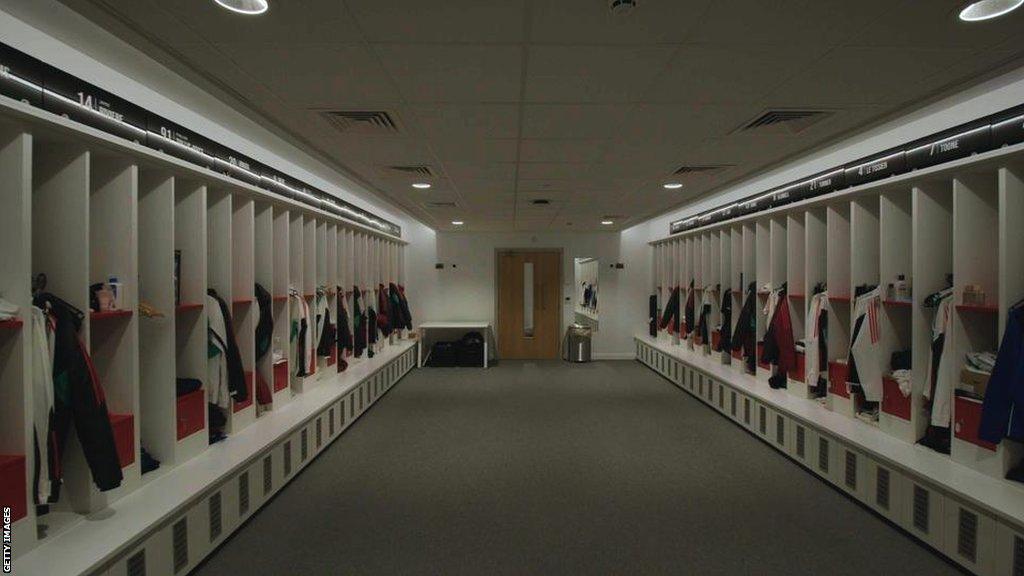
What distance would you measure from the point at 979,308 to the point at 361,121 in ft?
11.9

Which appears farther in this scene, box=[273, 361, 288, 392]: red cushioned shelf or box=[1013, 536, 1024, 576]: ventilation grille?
box=[273, 361, 288, 392]: red cushioned shelf

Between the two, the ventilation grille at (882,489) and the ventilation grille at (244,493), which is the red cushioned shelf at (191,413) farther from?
the ventilation grille at (882,489)

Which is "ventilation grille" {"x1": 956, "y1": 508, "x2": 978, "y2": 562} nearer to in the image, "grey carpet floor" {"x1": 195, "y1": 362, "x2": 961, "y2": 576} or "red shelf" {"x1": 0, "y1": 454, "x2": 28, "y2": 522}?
"grey carpet floor" {"x1": 195, "y1": 362, "x2": 961, "y2": 576}

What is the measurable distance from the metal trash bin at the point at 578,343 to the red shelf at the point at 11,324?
7.51m

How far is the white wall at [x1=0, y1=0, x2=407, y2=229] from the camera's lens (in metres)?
1.98

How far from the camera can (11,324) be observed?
1.73m

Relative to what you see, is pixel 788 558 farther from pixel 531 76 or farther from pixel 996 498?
pixel 531 76

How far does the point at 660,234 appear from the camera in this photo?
8750mm

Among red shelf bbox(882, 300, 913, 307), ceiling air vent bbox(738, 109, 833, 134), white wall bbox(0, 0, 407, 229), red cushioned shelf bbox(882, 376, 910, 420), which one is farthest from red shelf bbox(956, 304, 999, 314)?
white wall bbox(0, 0, 407, 229)

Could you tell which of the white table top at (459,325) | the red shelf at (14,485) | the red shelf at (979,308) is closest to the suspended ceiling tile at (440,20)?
the red shelf at (14,485)

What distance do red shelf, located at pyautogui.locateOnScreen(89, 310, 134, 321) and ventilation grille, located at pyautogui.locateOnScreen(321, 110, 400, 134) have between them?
1451mm

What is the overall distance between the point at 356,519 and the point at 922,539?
10.3 ft

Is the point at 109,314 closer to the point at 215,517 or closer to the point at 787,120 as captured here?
the point at 215,517

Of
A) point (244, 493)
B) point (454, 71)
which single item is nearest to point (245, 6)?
point (454, 71)
